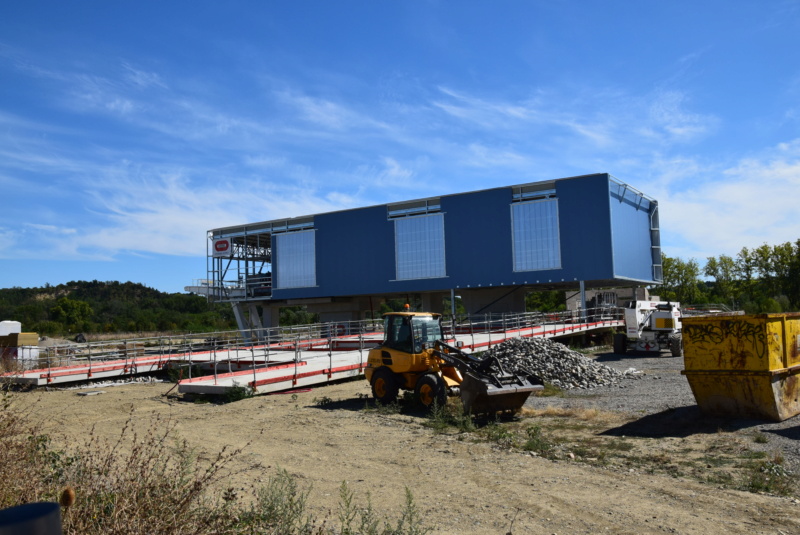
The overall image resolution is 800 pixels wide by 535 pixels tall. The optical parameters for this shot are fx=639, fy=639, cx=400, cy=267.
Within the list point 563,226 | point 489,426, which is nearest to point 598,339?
point 563,226

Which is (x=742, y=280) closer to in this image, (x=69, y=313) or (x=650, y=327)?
(x=650, y=327)

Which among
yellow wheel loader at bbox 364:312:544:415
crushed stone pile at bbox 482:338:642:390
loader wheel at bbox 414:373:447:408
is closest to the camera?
yellow wheel loader at bbox 364:312:544:415

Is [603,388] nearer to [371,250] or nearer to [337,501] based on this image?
[337,501]

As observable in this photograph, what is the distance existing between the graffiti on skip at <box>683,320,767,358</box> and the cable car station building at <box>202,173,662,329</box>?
29.9m

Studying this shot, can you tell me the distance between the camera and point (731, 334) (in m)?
11.6

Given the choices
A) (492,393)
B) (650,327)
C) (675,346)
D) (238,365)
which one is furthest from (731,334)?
(238,365)

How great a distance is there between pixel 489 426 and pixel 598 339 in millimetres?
30186

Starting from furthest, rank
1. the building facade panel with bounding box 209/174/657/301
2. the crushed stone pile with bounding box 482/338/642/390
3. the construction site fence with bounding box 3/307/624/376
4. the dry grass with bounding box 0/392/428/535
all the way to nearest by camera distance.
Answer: the building facade panel with bounding box 209/174/657/301
the construction site fence with bounding box 3/307/624/376
the crushed stone pile with bounding box 482/338/642/390
the dry grass with bounding box 0/392/428/535

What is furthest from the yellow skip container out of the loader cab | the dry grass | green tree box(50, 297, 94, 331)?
green tree box(50, 297, 94, 331)

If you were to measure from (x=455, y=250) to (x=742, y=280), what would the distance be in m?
43.7

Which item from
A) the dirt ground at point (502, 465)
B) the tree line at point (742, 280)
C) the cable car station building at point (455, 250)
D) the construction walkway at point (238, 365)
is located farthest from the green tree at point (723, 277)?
the dirt ground at point (502, 465)

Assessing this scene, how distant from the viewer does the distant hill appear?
76.8 m

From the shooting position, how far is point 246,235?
2173 inches

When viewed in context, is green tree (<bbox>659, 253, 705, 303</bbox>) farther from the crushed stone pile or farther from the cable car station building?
the crushed stone pile
